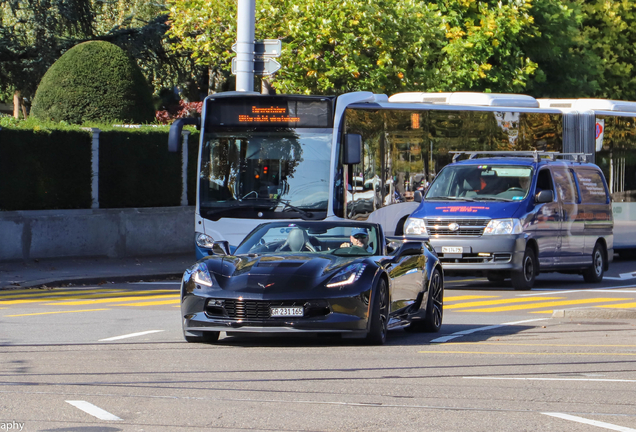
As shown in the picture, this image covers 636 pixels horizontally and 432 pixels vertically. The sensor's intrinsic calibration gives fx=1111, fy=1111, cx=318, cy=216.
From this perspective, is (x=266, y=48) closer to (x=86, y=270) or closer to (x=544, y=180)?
(x=86, y=270)

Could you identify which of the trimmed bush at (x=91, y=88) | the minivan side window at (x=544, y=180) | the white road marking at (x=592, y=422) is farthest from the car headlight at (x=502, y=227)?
the trimmed bush at (x=91, y=88)

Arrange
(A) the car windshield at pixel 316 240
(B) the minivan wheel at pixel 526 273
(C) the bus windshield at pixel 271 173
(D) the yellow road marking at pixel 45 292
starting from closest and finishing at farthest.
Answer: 1. (A) the car windshield at pixel 316 240
2. (D) the yellow road marking at pixel 45 292
3. (C) the bus windshield at pixel 271 173
4. (B) the minivan wheel at pixel 526 273

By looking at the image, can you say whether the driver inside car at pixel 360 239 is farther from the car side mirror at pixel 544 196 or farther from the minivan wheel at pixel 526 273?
the car side mirror at pixel 544 196

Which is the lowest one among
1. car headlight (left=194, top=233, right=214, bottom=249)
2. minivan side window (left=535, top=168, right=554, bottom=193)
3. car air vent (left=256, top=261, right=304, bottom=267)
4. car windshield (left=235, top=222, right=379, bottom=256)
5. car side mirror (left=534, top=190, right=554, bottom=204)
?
car headlight (left=194, top=233, right=214, bottom=249)

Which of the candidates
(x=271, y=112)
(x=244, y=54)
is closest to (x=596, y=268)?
(x=271, y=112)

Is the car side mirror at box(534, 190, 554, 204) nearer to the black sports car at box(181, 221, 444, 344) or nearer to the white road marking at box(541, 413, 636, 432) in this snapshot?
the black sports car at box(181, 221, 444, 344)

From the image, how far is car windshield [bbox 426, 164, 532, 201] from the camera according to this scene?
18812 millimetres

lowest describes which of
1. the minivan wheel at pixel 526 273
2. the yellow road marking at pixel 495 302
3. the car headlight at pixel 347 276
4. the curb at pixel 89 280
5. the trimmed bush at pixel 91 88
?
the curb at pixel 89 280

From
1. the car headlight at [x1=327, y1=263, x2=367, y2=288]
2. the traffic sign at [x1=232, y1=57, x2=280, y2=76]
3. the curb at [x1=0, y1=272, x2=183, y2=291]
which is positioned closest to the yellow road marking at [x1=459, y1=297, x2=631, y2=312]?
the car headlight at [x1=327, y1=263, x2=367, y2=288]

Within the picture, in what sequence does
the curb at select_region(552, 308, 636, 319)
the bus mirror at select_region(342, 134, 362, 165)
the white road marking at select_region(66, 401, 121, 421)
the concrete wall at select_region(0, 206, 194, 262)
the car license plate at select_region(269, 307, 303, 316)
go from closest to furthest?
the white road marking at select_region(66, 401, 121, 421), the car license plate at select_region(269, 307, 303, 316), the curb at select_region(552, 308, 636, 319), the bus mirror at select_region(342, 134, 362, 165), the concrete wall at select_region(0, 206, 194, 262)

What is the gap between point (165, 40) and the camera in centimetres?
3956

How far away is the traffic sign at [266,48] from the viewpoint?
21.3 m

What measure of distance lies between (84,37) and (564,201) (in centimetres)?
2309

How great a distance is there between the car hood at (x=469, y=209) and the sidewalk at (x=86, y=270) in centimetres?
541
